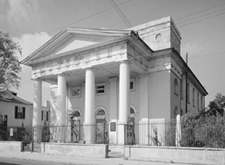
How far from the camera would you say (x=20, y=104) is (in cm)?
3959

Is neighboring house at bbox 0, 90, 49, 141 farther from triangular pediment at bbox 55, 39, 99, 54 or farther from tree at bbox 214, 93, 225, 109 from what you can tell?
tree at bbox 214, 93, 225, 109

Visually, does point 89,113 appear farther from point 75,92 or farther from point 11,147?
point 75,92

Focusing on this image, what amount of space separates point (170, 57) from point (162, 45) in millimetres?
4115

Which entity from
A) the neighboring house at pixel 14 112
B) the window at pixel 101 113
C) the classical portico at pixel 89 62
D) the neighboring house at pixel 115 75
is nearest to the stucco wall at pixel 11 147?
the classical portico at pixel 89 62

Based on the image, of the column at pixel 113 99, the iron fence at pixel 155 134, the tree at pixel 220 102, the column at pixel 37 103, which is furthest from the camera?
the column at pixel 37 103

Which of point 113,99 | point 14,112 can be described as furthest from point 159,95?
point 14,112

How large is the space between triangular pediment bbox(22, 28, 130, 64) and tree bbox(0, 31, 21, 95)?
1211 millimetres

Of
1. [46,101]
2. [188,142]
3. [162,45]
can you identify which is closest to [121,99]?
[188,142]

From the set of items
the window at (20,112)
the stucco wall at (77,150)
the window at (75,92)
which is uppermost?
the window at (75,92)

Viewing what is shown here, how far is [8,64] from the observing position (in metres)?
25.8

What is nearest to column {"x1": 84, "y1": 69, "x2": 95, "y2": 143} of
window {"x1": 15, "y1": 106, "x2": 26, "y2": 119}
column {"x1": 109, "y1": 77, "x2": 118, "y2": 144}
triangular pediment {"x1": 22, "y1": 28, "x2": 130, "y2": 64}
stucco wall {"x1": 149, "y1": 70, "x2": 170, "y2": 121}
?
triangular pediment {"x1": 22, "y1": 28, "x2": 130, "y2": 64}

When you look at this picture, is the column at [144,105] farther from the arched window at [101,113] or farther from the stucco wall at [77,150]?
the stucco wall at [77,150]

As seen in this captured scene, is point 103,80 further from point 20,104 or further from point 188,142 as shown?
point 20,104

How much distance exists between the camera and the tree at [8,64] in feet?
82.5
